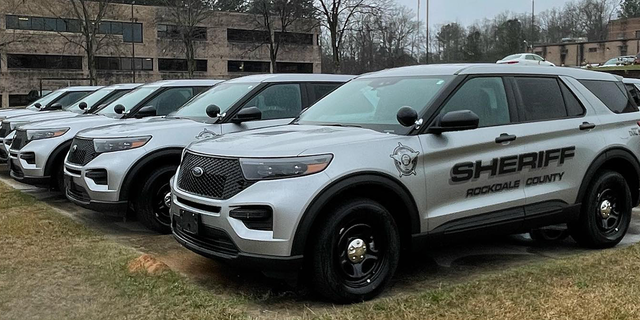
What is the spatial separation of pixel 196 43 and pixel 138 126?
58.9 m

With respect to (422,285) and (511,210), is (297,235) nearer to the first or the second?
(422,285)

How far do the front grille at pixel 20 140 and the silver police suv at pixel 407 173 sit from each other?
193 inches

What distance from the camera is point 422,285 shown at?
4945mm

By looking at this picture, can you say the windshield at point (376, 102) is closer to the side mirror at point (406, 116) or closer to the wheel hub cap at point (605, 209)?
the side mirror at point (406, 116)

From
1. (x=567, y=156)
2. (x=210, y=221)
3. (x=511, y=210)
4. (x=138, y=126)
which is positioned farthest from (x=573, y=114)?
(x=138, y=126)

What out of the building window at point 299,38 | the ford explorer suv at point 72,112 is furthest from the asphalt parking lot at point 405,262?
the building window at point 299,38

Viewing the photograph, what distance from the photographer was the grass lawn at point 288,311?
165 inches

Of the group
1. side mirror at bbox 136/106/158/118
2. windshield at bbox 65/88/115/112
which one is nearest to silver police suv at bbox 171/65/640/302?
side mirror at bbox 136/106/158/118

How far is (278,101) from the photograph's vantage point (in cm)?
761

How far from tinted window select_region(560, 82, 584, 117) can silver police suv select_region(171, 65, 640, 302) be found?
15 mm

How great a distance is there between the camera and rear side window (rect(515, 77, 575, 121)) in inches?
218

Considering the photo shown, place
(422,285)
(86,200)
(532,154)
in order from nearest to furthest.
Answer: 1. (422,285)
2. (532,154)
3. (86,200)

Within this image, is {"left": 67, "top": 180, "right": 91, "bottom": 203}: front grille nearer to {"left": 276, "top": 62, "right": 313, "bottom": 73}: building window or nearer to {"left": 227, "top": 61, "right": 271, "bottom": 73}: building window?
{"left": 227, "top": 61, "right": 271, "bottom": 73}: building window

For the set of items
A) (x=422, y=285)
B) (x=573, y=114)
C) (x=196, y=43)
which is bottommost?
(x=422, y=285)
